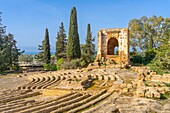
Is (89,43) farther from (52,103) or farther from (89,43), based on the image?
(52,103)

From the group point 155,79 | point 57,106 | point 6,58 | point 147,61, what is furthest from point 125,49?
point 57,106

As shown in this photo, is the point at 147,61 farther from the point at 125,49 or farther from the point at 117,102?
the point at 117,102

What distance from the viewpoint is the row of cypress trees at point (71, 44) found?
30.3m

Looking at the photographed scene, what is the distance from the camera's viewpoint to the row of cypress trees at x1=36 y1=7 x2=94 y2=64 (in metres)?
30.3

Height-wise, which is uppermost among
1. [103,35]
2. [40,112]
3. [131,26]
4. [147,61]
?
[131,26]

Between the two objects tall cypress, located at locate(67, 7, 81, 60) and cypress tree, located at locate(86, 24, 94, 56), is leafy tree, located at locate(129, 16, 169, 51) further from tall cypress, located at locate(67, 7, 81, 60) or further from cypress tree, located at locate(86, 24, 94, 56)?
tall cypress, located at locate(67, 7, 81, 60)

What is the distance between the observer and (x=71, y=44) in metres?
30.3

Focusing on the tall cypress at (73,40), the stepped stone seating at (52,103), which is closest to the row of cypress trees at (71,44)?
the tall cypress at (73,40)

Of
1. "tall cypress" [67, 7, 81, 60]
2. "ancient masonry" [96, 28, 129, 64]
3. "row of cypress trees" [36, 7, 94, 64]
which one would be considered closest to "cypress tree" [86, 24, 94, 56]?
"row of cypress trees" [36, 7, 94, 64]

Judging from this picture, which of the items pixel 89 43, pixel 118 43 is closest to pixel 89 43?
pixel 89 43

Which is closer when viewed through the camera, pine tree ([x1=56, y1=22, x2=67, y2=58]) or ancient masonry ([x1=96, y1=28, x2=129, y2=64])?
ancient masonry ([x1=96, y1=28, x2=129, y2=64])

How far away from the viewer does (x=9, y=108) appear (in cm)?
871

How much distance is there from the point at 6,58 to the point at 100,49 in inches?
558

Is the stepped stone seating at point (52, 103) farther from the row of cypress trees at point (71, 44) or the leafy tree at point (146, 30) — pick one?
the leafy tree at point (146, 30)
